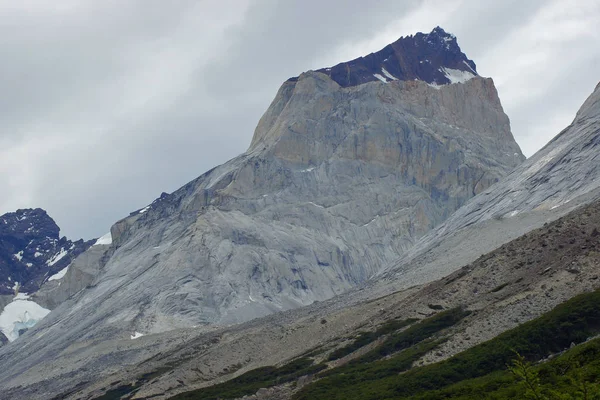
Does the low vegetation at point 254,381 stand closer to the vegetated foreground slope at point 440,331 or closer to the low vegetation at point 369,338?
the vegetated foreground slope at point 440,331

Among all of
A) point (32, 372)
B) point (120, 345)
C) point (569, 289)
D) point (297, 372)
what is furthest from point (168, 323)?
point (569, 289)

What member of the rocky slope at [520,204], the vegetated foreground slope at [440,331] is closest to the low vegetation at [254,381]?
the vegetated foreground slope at [440,331]

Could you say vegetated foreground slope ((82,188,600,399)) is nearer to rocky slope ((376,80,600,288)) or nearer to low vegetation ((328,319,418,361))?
low vegetation ((328,319,418,361))

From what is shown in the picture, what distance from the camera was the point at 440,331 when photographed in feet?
233

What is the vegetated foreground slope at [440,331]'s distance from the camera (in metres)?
57.3

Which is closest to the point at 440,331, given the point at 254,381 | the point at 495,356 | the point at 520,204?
the point at 495,356

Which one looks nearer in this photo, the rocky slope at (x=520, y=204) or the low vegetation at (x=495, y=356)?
the low vegetation at (x=495, y=356)

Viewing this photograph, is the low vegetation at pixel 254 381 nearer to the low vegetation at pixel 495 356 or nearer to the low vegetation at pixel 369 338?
the low vegetation at pixel 369 338

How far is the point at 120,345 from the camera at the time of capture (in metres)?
138

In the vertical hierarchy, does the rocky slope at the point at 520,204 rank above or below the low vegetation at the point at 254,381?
above

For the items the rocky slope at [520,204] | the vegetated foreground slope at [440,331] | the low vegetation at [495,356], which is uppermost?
the rocky slope at [520,204]

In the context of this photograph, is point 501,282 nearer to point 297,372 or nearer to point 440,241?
point 297,372

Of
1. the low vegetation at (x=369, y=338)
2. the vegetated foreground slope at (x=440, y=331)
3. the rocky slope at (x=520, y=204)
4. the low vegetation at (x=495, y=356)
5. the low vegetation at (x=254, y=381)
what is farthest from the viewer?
the rocky slope at (x=520, y=204)

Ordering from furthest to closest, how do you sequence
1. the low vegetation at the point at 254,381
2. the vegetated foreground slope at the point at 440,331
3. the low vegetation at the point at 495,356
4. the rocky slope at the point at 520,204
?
the rocky slope at the point at 520,204
the low vegetation at the point at 254,381
the vegetated foreground slope at the point at 440,331
the low vegetation at the point at 495,356
